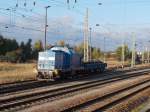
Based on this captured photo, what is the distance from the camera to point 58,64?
4050cm

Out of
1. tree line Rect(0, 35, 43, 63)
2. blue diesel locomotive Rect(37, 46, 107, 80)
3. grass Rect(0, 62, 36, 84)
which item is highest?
tree line Rect(0, 35, 43, 63)

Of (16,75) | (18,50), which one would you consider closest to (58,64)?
(16,75)

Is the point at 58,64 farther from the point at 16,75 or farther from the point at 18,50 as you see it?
the point at 18,50

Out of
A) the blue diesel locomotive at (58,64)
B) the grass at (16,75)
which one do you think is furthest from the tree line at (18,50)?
the blue diesel locomotive at (58,64)

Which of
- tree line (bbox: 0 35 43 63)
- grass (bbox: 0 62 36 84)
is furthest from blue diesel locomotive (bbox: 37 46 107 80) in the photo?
tree line (bbox: 0 35 43 63)

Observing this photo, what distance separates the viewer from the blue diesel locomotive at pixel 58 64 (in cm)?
3925

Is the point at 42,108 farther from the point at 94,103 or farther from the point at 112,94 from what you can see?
the point at 112,94

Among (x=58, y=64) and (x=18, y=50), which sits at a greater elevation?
(x=18, y=50)

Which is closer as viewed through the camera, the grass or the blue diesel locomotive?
the grass

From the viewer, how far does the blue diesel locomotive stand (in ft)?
129

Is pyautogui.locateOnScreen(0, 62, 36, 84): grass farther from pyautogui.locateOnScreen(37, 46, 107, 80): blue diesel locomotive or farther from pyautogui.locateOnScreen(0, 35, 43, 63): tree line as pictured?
pyautogui.locateOnScreen(0, 35, 43, 63): tree line

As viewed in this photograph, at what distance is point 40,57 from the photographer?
136 feet

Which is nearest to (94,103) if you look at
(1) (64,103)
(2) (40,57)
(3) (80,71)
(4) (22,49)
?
(1) (64,103)

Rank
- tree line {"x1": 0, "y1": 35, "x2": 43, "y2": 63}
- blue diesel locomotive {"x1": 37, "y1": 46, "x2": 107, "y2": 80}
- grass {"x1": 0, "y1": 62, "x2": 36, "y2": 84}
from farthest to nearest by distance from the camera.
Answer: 1. tree line {"x1": 0, "y1": 35, "x2": 43, "y2": 63}
2. blue diesel locomotive {"x1": 37, "y1": 46, "x2": 107, "y2": 80}
3. grass {"x1": 0, "y1": 62, "x2": 36, "y2": 84}
